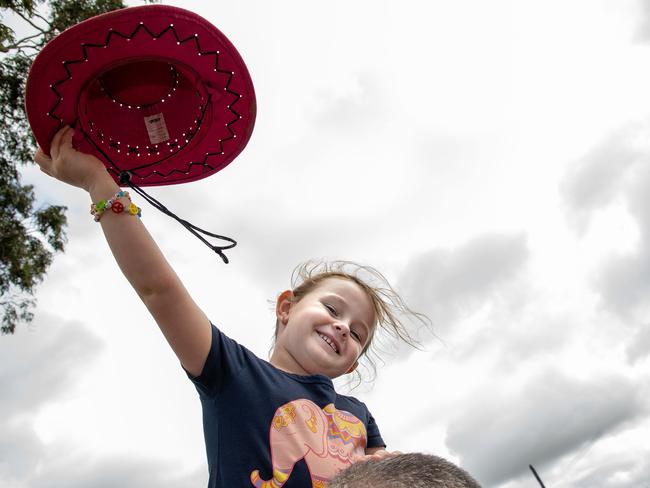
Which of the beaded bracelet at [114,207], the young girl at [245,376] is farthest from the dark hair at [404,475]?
the beaded bracelet at [114,207]

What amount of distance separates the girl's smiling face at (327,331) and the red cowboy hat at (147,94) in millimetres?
664

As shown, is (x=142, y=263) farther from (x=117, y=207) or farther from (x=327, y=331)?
(x=327, y=331)

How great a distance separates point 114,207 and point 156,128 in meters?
0.39

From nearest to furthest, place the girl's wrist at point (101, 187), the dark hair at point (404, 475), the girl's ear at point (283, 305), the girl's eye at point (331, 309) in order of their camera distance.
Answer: the dark hair at point (404, 475) → the girl's wrist at point (101, 187) → the girl's eye at point (331, 309) → the girl's ear at point (283, 305)

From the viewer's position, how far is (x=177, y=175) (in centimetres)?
197

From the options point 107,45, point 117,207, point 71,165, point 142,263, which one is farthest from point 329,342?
point 107,45

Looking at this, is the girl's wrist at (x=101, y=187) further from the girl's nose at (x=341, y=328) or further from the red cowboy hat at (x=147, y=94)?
the girl's nose at (x=341, y=328)

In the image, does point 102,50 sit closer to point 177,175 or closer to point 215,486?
point 177,175

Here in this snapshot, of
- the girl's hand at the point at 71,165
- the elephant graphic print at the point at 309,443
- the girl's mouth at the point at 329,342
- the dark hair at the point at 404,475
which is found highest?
the girl's hand at the point at 71,165

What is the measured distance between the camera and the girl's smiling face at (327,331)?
2072 mm

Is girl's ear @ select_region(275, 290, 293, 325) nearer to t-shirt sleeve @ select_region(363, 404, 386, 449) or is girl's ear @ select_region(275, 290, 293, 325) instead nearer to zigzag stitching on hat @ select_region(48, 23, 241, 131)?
Answer: t-shirt sleeve @ select_region(363, 404, 386, 449)

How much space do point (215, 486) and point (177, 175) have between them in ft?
3.45

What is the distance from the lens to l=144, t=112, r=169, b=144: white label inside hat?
182 cm

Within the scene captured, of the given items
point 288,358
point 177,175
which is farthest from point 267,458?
point 177,175
